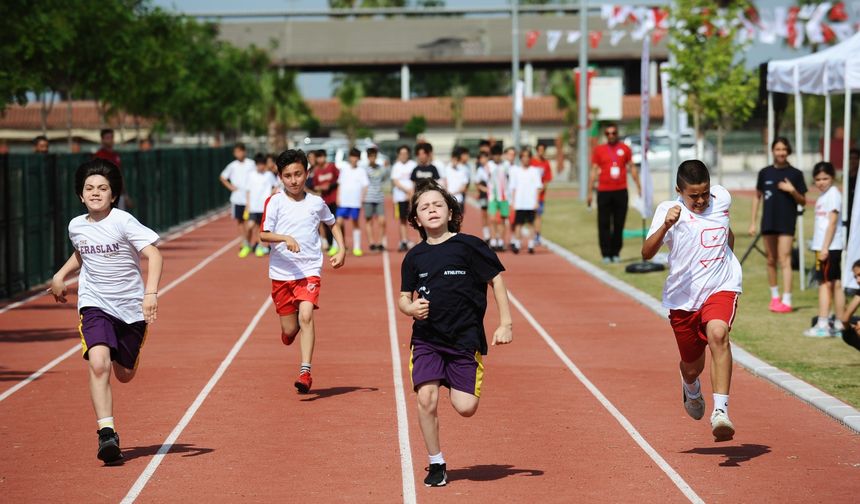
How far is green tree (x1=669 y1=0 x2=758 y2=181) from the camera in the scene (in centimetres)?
2816

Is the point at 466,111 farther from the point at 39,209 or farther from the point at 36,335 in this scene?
the point at 36,335

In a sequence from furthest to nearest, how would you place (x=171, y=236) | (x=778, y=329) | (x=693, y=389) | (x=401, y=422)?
(x=171, y=236) < (x=778, y=329) < (x=401, y=422) < (x=693, y=389)

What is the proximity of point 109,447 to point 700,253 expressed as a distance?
3.61m

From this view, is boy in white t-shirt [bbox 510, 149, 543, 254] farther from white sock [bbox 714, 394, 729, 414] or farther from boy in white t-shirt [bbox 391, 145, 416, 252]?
white sock [bbox 714, 394, 729, 414]

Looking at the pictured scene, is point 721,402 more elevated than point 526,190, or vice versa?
point 526,190

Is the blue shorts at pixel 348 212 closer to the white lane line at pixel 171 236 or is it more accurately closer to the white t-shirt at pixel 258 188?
the white t-shirt at pixel 258 188

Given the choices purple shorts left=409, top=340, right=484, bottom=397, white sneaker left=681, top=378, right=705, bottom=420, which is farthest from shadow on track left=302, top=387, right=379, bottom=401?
purple shorts left=409, top=340, right=484, bottom=397

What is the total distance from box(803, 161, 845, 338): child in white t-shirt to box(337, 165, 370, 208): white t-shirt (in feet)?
38.4

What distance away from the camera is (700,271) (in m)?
8.61

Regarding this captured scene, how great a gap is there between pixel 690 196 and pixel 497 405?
256 cm

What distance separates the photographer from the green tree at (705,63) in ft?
92.4

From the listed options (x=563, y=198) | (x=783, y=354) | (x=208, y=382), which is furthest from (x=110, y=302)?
(x=563, y=198)

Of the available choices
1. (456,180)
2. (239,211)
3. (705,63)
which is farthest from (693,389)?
(705,63)

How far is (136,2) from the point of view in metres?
34.8
